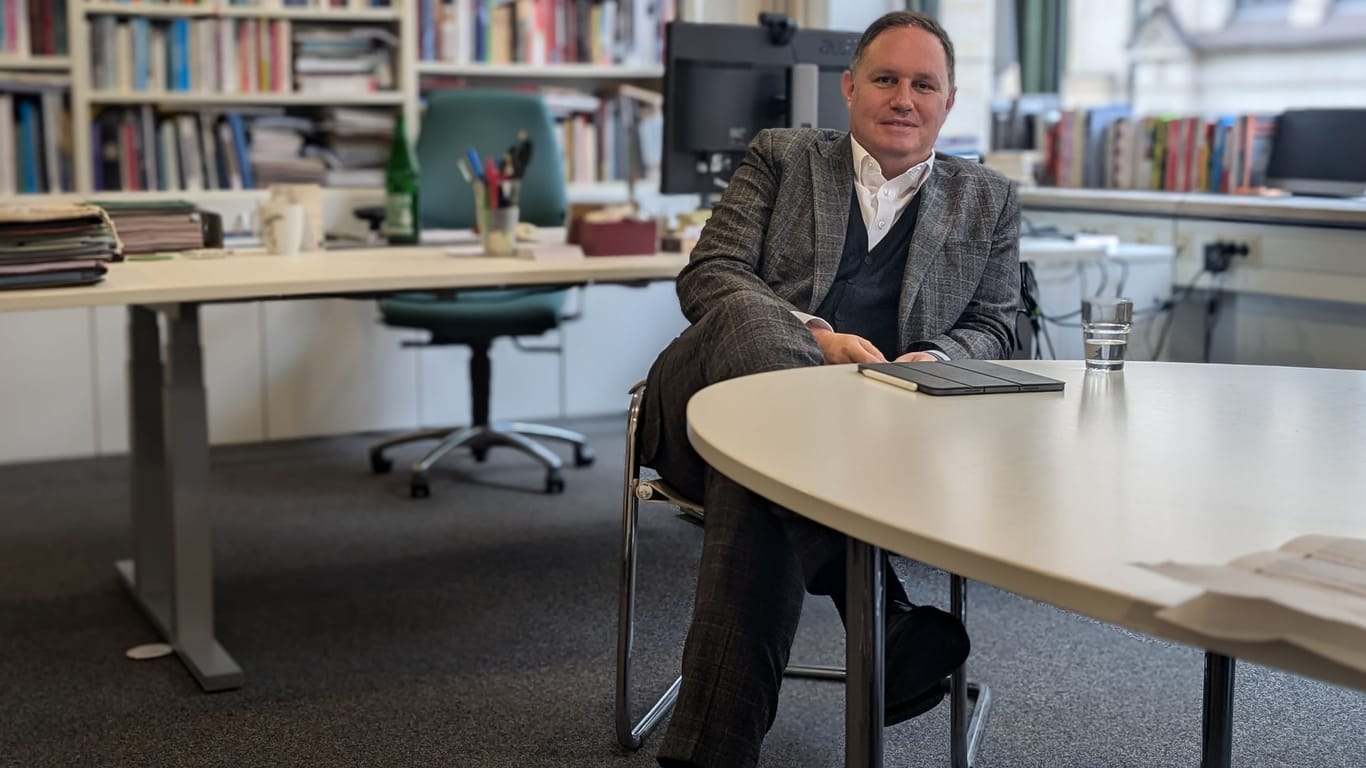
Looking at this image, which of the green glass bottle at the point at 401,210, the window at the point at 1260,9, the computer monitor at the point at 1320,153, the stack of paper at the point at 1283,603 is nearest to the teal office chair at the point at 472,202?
the green glass bottle at the point at 401,210


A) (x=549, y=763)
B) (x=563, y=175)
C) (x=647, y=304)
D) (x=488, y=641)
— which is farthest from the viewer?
(x=647, y=304)

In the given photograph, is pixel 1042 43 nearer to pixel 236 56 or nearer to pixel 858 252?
pixel 236 56

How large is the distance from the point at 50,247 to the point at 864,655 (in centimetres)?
A: 165

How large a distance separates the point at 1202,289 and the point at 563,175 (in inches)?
71.4

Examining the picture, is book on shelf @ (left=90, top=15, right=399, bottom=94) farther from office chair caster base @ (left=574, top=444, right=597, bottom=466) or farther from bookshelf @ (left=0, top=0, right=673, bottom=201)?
office chair caster base @ (left=574, top=444, right=597, bottom=466)

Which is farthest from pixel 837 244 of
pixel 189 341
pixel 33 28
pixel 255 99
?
pixel 33 28

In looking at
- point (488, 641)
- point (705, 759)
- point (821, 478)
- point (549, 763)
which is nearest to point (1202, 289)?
point (488, 641)

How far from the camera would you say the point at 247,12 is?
14.2 ft

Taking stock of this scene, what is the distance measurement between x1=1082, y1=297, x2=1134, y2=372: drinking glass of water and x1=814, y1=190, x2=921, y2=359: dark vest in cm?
56

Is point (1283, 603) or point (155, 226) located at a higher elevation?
point (155, 226)

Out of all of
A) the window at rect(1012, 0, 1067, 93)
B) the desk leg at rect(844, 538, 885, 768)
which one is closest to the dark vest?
the desk leg at rect(844, 538, 885, 768)

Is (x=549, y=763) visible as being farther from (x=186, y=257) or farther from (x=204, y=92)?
(x=204, y=92)

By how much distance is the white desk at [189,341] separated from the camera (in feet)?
7.98

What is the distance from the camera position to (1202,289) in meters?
3.84
